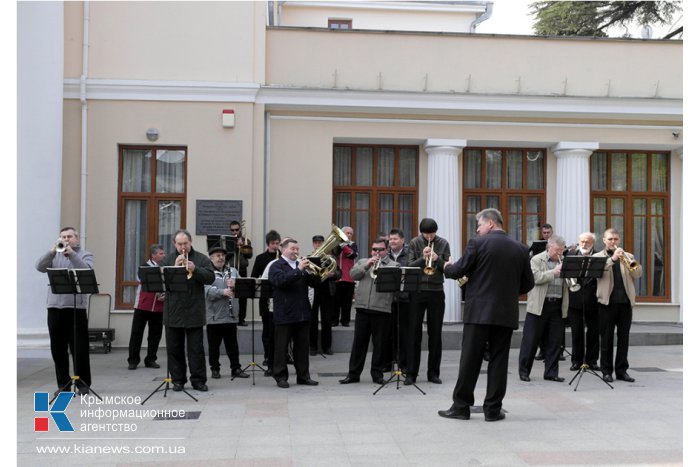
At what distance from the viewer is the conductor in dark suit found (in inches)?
309

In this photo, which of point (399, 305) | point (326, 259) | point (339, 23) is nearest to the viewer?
point (326, 259)

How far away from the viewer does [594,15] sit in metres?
28.3

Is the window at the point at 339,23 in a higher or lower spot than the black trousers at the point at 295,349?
higher

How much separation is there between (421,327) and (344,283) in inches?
136

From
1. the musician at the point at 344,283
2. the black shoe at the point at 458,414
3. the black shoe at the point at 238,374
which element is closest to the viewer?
the black shoe at the point at 458,414

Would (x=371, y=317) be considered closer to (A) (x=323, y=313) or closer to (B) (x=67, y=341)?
(A) (x=323, y=313)

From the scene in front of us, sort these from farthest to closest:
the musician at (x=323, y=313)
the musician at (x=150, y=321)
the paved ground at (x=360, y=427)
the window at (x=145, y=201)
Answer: the window at (x=145, y=201)
the musician at (x=323, y=313)
the musician at (x=150, y=321)
the paved ground at (x=360, y=427)

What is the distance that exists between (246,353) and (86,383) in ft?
12.9

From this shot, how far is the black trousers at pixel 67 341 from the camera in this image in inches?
373

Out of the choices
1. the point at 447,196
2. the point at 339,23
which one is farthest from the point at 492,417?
the point at 339,23

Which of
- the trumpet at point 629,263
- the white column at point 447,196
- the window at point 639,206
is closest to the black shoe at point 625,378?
the trumpet at point 629,263

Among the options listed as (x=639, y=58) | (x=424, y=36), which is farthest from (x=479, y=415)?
(x=639, y=58)

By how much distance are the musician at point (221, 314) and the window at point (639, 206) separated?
8516 mm

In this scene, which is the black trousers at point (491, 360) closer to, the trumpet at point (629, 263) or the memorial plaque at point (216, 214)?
the trumpet at point (629, 263)
